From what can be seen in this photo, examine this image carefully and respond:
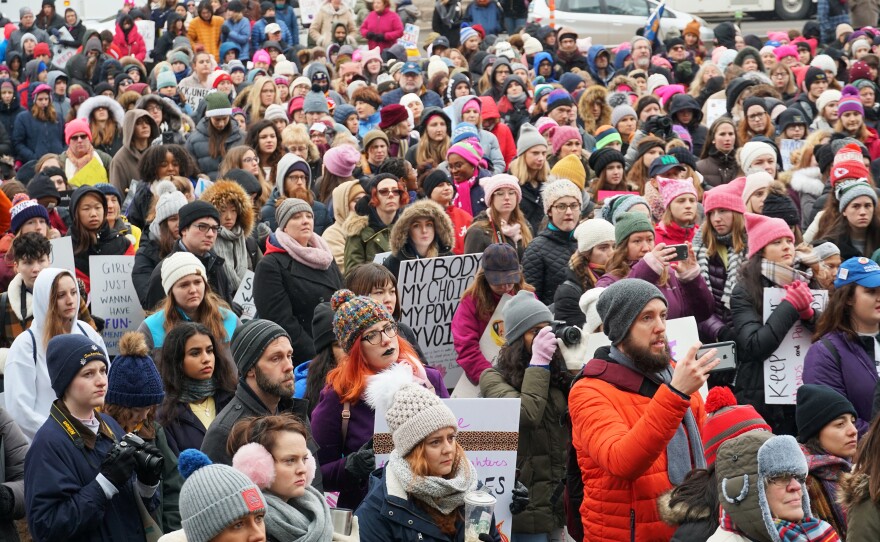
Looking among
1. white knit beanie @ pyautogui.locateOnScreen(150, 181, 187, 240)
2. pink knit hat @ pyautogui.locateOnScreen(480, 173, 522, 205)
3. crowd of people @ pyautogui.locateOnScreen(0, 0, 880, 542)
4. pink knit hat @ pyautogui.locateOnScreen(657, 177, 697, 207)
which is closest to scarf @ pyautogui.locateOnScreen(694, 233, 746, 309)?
crowd of people @ pyautogui.locateOnScreen(0, 0, 880, 542)

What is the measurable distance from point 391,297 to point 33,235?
2.60 m

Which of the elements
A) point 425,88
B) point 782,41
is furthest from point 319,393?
point 782,41

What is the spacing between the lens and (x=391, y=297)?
7500 mm

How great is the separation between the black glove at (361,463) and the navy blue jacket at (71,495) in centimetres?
91

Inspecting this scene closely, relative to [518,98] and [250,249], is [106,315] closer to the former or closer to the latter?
[250,249]

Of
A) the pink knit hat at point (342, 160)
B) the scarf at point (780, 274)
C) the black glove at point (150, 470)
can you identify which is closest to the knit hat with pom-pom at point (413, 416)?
the black glove at point (150, 470)

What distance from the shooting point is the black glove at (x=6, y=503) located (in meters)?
5.77

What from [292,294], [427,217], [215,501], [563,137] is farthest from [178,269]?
[563,137]

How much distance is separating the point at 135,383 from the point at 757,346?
12.3 feet

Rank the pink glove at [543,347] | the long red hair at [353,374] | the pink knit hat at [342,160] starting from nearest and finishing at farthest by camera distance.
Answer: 1. the long red hair at [353,374]
2. the pink glove at [543,347]
3. the pink knit hat at [342,160]

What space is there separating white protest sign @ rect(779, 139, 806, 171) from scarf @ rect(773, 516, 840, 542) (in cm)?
908

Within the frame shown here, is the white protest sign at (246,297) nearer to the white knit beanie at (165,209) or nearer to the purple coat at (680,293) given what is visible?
the white knit beanie at (165,209)

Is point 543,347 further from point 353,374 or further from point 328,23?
point 328,23

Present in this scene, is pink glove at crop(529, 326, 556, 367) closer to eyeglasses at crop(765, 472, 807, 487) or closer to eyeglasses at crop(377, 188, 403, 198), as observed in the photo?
eyeglasses at crop(765, 472, 807, 487)
